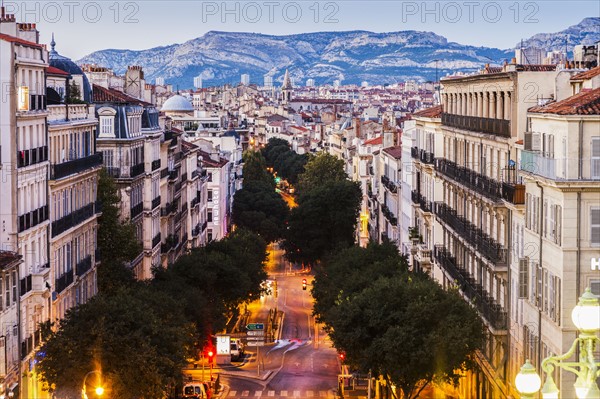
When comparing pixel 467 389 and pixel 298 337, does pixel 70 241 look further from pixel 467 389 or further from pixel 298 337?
pixel 298 337

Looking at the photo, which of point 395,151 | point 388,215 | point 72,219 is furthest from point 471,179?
point 388,215

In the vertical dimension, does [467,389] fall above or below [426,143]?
below

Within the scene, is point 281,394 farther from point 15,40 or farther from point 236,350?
point 15,40

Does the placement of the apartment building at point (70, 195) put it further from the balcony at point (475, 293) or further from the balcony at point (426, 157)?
the balcony at point (426, 157)

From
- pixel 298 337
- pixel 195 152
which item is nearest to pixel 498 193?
pixel 298 337

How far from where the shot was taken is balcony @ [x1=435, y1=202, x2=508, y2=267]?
55.2 meters

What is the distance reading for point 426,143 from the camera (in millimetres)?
83250

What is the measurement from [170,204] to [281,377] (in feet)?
86.5

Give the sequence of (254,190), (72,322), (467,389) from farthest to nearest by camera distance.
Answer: (254,190), (467,389), (72,322)

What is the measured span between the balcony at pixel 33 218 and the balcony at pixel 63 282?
3.76 metres

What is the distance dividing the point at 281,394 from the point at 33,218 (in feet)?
66.6

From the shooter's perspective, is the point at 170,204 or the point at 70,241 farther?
the point at 170,204

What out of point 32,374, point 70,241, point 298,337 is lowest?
point 298,337

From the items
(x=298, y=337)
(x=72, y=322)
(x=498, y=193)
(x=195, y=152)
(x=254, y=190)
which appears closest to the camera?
(x=72, y=322)
